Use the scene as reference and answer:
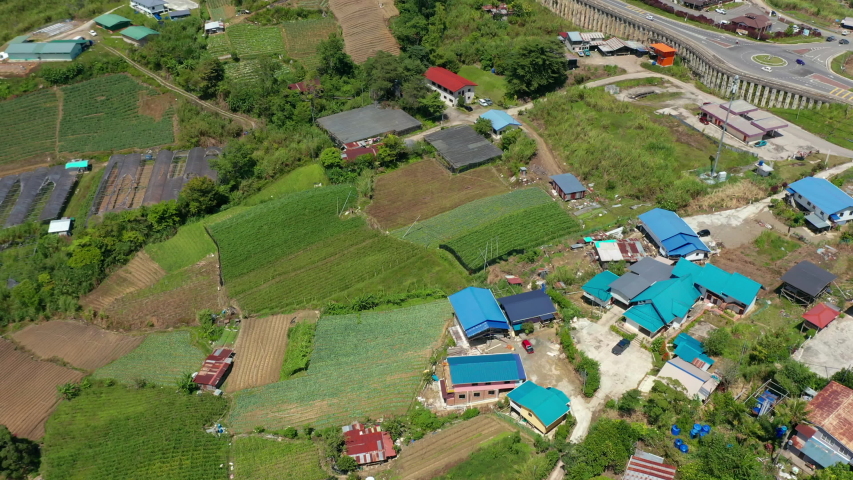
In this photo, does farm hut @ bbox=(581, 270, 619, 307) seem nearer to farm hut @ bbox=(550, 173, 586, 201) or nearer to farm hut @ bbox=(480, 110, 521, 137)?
farm hut @ bbox=(550, 173, 586, 201)

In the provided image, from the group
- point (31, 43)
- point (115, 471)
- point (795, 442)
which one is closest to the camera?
point (795, 442)

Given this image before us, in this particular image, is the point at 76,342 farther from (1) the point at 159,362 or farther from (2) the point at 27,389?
(1) the point at 159,362

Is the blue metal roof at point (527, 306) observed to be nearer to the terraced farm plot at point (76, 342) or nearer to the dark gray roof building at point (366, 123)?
the terraced farm plot at point (76, 342)

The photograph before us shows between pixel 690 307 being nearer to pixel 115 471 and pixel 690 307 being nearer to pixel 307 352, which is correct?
pixel 307 352

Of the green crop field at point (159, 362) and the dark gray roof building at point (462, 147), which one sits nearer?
the green crop field at point (159, 362)

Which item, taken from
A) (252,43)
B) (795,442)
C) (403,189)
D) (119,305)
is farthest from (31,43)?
(795,442)

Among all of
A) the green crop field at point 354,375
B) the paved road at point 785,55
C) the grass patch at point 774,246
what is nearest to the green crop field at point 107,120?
the green crop field at point 354,375

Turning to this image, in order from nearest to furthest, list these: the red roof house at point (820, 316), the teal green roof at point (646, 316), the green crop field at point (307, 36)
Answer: the red roof house at point (820, 316), the teal green roof at point (646, 316), the green crop field at point (307, 36)
